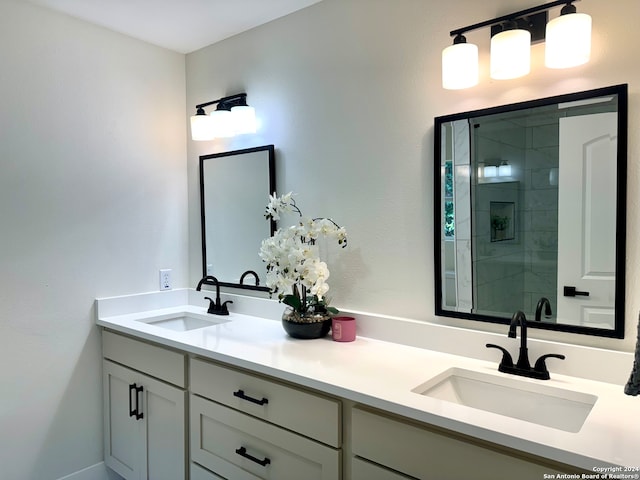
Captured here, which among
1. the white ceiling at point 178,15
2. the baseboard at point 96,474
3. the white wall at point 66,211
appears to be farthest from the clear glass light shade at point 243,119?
the baseboard at point 96,474

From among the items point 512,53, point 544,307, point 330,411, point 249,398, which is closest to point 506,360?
point 544,307

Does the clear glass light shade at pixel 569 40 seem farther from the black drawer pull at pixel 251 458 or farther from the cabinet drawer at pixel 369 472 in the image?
the black drawer pull at pixel 251 458

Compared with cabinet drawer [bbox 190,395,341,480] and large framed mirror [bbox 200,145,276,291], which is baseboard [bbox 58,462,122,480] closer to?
cabinet drawer [bbox 190,395,341,480]

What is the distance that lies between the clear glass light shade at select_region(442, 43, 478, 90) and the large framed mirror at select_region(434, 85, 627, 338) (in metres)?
0.12

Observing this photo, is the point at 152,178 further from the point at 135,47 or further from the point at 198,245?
the point at 135,47

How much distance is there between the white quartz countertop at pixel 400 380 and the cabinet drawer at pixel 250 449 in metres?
0.20

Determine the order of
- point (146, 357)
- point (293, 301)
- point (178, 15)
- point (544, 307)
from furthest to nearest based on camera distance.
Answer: point (178, 15) < point (146, 357) < point (293, 301) < point (544, 307)

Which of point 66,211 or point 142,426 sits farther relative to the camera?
point 66,211

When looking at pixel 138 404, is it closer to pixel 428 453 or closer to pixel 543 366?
pixel 428 453

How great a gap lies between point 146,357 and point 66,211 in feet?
2.68

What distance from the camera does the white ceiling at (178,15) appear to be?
2.11 metres

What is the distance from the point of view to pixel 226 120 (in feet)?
7.89

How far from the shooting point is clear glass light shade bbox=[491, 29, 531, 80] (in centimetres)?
147

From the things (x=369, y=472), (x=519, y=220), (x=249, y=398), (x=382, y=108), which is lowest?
(x=369, y=472)
